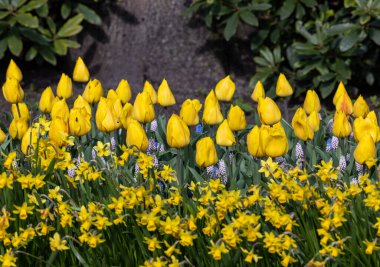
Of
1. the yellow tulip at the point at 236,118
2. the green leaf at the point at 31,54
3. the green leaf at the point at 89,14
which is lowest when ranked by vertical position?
the green leaf at the point at 31,54

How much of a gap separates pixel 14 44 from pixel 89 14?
0.64m

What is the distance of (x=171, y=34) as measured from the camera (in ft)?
22.9

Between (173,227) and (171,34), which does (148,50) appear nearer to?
(171,34)

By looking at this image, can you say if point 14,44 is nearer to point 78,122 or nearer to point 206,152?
point 78,122

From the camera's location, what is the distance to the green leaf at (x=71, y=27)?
22.1 feet

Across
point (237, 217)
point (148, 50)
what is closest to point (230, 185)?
point (237, 217)

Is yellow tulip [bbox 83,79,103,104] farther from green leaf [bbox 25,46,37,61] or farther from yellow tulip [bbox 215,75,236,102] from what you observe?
green leaf [bbox 25,46,37,61]

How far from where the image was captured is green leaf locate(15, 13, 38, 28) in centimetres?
642

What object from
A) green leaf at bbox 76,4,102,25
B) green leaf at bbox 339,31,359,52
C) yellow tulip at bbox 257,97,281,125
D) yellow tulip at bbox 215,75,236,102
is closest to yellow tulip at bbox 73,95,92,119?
yellow tulip at bbox 215,75,236,102

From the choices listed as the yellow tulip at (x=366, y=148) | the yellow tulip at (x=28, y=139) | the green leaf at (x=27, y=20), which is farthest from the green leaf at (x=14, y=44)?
the yellow tulip at (x=366, y=148)

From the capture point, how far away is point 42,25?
22.8ft

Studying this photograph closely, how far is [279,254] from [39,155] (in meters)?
1.10

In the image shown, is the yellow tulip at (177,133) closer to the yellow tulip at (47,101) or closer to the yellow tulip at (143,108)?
the yellow tulip at (143,108)

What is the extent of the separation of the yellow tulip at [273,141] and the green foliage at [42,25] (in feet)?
11.2
